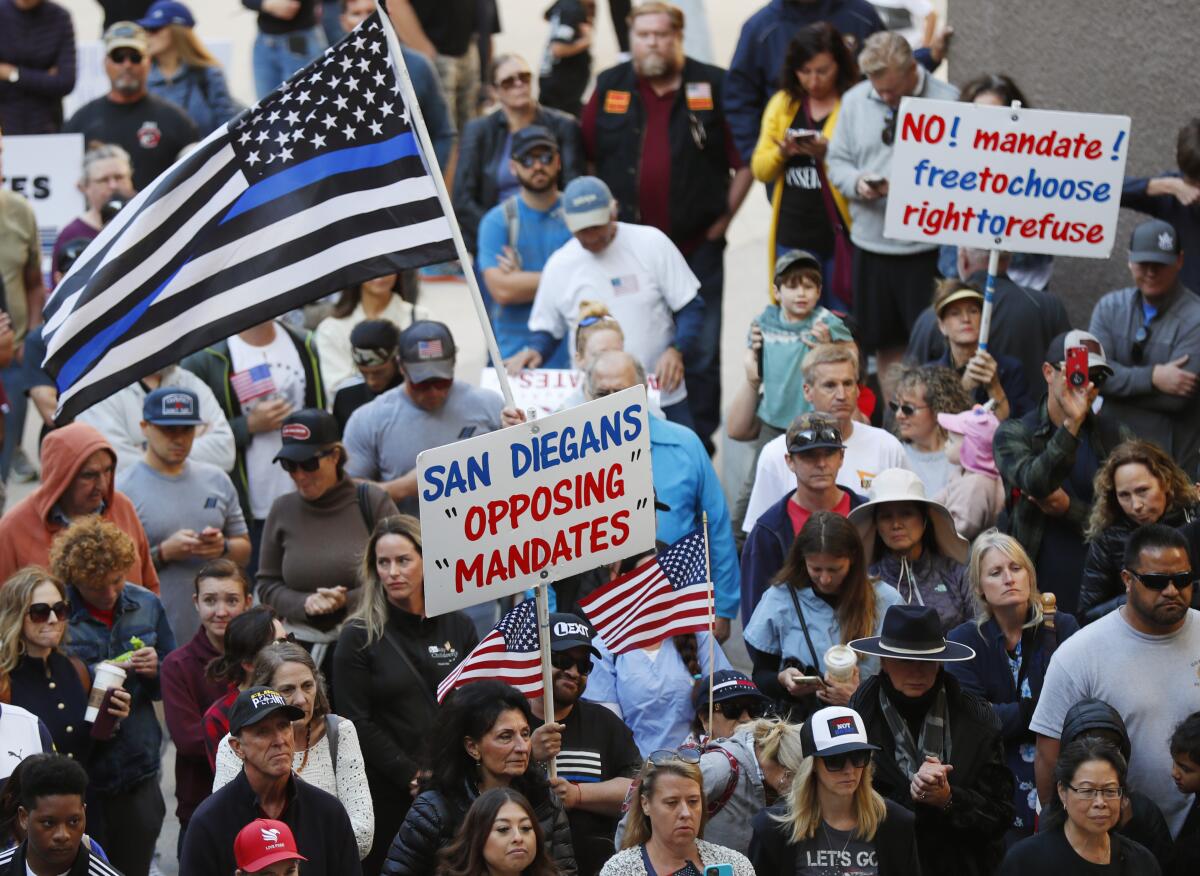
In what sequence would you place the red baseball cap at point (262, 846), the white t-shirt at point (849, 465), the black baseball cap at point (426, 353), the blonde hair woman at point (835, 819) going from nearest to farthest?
the red baseball cap at point (262, 846) → the blonde hair woman at point (835, 819) → the white t-shirt at point (849, 465) → the black baseball cap at point (426, 353)

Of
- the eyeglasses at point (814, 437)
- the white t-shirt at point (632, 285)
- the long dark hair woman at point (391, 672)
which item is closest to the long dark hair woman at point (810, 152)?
the white t-shirt at point (632, 285)

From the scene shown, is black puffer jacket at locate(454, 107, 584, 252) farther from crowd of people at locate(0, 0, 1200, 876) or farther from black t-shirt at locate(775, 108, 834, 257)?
black t-shirt at locate(775, 108, 834, 257)

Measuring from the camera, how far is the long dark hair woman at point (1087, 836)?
276 inches

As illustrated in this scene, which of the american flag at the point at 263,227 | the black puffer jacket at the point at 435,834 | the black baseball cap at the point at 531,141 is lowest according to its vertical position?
the black puffer jacket at the point at 435,834

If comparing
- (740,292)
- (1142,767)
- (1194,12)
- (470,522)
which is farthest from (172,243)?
(740,292)

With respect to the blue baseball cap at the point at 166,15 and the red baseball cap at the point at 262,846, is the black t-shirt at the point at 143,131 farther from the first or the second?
the red baseball cap at the point at 262,846

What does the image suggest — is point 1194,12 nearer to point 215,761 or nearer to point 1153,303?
point 1153,303

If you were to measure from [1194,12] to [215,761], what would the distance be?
302 inches

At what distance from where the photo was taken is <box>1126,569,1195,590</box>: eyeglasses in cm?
771

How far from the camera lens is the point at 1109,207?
10211mm

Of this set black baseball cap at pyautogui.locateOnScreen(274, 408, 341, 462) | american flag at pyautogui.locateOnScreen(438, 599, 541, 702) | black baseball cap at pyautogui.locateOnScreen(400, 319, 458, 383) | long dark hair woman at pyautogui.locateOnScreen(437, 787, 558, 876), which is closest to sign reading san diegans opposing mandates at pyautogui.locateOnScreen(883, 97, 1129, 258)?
black baseball cap at pyautogui.locateOnScreen(400, 319, 458, 383)

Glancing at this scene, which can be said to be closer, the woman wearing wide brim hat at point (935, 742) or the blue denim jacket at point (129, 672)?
the woman wearing wide brim hat at point (935, 742)

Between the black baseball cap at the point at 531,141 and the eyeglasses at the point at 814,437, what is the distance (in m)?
3.88

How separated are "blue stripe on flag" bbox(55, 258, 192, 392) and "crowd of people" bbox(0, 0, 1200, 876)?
44.2 inches
